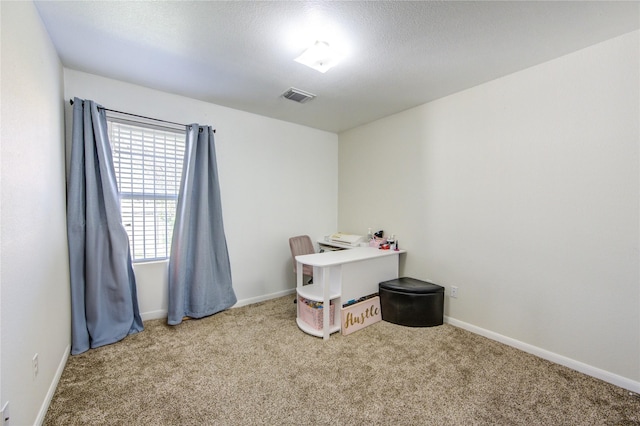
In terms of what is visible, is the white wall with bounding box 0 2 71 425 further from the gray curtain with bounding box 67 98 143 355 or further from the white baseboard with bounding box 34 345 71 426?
the gray curtain with bounding box 67 98 143 355

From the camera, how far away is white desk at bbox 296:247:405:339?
249 centimetres

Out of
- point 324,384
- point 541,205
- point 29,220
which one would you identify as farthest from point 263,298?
point 541,205

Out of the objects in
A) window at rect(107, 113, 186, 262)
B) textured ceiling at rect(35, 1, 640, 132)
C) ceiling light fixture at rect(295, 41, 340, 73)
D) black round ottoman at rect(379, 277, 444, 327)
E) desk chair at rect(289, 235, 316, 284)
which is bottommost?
black round ottoman at rect(379, 277, 444, 327)

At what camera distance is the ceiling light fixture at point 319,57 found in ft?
6.30

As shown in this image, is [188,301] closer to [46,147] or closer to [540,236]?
[46,147]

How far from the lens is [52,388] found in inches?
66.9

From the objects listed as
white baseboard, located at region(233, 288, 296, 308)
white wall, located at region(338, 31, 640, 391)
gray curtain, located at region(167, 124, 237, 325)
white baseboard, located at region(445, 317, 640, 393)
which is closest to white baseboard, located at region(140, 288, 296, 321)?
white baseboard, located at region(233, 288, 296, 308)

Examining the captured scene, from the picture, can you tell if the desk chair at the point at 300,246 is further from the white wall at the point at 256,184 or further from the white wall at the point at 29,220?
the white wall at the point at 29,220

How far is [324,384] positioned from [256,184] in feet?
7.68

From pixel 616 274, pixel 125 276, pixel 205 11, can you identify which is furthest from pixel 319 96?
pixel 616 274

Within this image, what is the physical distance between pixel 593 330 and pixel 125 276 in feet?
12.3

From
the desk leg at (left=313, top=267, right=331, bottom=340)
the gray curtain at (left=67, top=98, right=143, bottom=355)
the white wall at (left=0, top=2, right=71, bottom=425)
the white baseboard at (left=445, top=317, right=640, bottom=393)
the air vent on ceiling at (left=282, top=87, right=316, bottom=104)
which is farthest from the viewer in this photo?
the air vent on ceiling at (left=282, top=87, right=316, bottom=104)

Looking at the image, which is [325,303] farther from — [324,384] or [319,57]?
[319,57]

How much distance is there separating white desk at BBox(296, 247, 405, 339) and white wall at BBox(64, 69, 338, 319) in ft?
2.94
